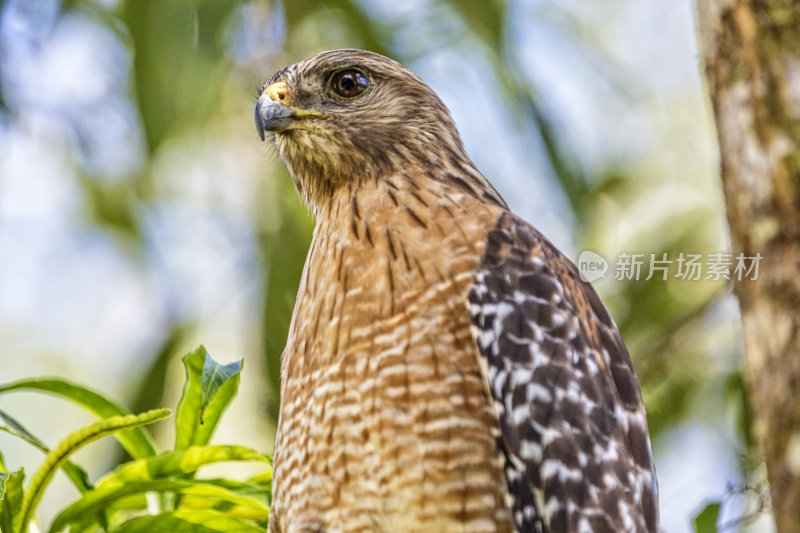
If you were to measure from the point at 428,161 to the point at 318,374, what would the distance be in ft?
3.31

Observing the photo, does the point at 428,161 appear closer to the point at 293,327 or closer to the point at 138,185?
the point at 293,327

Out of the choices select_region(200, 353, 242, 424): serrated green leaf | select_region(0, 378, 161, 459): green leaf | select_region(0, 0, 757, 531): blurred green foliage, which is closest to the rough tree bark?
select_region(200, 353, 242, 424): serrated green leaf

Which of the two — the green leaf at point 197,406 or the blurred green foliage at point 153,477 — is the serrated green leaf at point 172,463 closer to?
the blurred green foliage at point 153,477

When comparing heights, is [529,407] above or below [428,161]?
below

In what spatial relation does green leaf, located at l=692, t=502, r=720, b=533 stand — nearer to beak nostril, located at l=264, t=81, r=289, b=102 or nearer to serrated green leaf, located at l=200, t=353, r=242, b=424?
serrated green leaf, located at l=200, t=353, r=242, b=424

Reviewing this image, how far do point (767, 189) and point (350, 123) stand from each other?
84.2 inches

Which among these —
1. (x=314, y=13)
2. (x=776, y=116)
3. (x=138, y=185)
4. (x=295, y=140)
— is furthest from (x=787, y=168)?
(x=138, y=185)

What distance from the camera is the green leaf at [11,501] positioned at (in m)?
2.95

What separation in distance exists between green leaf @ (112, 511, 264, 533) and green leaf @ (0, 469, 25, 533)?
1.00 ft

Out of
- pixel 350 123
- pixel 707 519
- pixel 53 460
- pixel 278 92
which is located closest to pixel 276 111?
pixel 278 92

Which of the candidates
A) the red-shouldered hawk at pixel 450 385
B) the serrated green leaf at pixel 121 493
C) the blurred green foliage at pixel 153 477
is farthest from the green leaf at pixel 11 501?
the red-shouldered hawk at pixel 450 385

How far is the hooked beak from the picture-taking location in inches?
159

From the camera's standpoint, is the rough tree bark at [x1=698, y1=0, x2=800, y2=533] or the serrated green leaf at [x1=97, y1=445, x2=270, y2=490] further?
the serrated green leaf at [x1=97, y1=445, x2=270, y2=490]

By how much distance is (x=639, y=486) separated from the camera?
3.44 m
